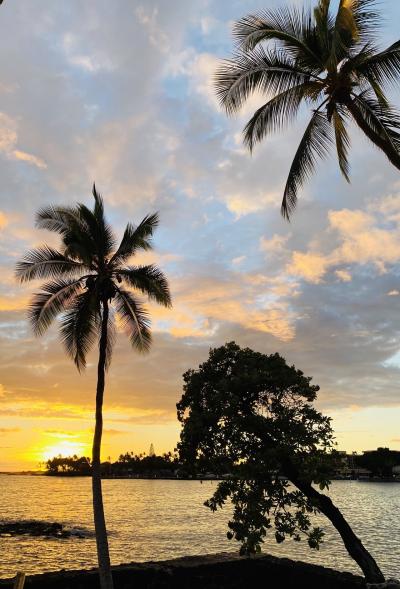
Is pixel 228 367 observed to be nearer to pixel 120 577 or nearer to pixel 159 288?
pixel 159 288

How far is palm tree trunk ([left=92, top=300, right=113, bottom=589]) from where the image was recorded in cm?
1638

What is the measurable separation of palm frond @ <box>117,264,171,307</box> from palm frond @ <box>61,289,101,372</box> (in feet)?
5.54

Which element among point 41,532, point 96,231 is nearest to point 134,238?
point 96,231

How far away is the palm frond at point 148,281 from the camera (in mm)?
20531

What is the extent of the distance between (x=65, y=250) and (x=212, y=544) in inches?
1459

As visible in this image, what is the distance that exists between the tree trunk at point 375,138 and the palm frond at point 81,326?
11.4m

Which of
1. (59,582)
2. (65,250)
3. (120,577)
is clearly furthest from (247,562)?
(65,250)

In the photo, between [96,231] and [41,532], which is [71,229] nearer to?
[96,231]

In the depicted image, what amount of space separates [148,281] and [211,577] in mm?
11809

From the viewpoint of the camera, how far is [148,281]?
20484mm

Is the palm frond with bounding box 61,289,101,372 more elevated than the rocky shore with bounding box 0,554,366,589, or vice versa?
the palm frond with bounding box 61,289,101,372

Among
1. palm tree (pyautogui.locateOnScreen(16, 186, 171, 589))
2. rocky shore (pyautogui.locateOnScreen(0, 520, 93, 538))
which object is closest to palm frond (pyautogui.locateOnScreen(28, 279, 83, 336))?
palm tree (pyautogui.locateOnScreen(16, 186, 171, 589))

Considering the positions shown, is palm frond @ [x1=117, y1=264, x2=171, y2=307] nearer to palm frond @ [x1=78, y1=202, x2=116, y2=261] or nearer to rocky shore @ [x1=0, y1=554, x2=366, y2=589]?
palm frond @ [x1=78, y1=202, x2=116, y2=261]

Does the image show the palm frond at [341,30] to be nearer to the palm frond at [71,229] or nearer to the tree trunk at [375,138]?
the tree trunk at [375,138]
